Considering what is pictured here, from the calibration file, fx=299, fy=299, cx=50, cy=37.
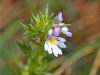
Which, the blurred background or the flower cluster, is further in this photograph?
the blurred background

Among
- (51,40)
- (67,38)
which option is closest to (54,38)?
(51,40)

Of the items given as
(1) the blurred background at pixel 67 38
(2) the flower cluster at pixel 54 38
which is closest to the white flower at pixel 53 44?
(2) the flower cluster at pixel 54 38

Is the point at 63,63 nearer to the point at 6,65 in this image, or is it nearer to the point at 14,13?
the point at 6,65

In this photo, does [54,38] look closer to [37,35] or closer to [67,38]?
[37,35]

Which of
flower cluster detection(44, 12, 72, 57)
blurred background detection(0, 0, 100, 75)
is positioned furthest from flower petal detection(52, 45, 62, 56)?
blurred background detection(0, 0, 100, 75)

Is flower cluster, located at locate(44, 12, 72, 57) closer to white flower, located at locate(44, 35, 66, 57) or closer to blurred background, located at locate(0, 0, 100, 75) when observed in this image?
white flower, located at locate(44, 35, 66, 57)

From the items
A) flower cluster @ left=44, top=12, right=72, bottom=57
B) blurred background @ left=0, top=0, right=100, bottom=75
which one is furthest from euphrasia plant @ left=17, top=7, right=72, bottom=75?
blurred background @ left=0, top=0, right=100, bottom=75

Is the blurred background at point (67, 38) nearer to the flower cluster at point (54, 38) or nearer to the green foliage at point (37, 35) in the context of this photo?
the green foliage at point (37, 35)

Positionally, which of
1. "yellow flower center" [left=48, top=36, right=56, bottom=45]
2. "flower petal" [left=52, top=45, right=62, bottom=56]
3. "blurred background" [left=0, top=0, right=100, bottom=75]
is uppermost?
"blurred background" [left=0, top=0, right=100, bottom=75]

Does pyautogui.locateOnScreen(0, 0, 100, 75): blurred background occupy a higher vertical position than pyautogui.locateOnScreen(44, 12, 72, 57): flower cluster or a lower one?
higher
